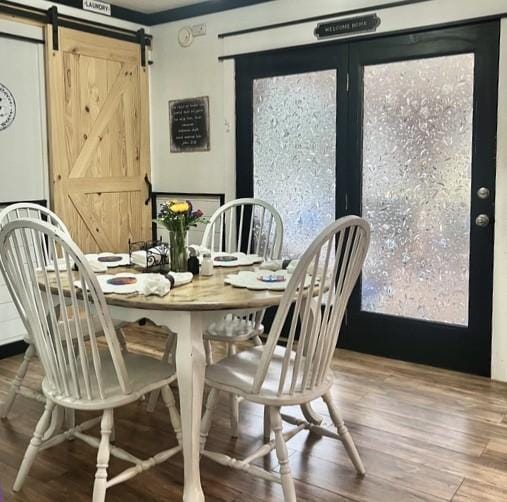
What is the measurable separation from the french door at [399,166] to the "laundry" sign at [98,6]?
1091 mm

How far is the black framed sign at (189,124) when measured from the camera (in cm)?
449

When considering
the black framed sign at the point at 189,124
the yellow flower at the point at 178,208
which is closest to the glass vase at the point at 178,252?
the yellow flower at the point at 178,208

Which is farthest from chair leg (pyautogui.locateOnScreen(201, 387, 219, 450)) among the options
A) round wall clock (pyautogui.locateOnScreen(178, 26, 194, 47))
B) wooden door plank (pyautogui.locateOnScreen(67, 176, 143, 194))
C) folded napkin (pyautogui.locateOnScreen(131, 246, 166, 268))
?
round wall clock (pyautogui.locateOnScreen(178, 26, 194, 47))

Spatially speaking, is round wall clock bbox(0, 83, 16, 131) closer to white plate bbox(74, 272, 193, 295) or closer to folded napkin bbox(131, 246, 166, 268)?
folded napkin bbox(131, 246, 166, 268)

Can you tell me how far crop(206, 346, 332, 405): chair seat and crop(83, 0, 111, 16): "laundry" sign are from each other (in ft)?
9.88

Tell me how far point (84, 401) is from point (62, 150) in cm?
249

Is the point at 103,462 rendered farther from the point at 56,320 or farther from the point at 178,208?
the point at 178,208

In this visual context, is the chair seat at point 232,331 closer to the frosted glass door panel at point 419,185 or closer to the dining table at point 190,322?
the dining table at point 190,322

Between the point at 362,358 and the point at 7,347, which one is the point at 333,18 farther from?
the point at 7,347

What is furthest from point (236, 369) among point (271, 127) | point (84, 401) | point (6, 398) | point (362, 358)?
point (271, 127)

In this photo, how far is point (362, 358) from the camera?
12.4 feet

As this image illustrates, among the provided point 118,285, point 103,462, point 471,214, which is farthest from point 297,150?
point 103,462

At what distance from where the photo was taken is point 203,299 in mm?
2086

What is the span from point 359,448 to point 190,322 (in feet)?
3.46
